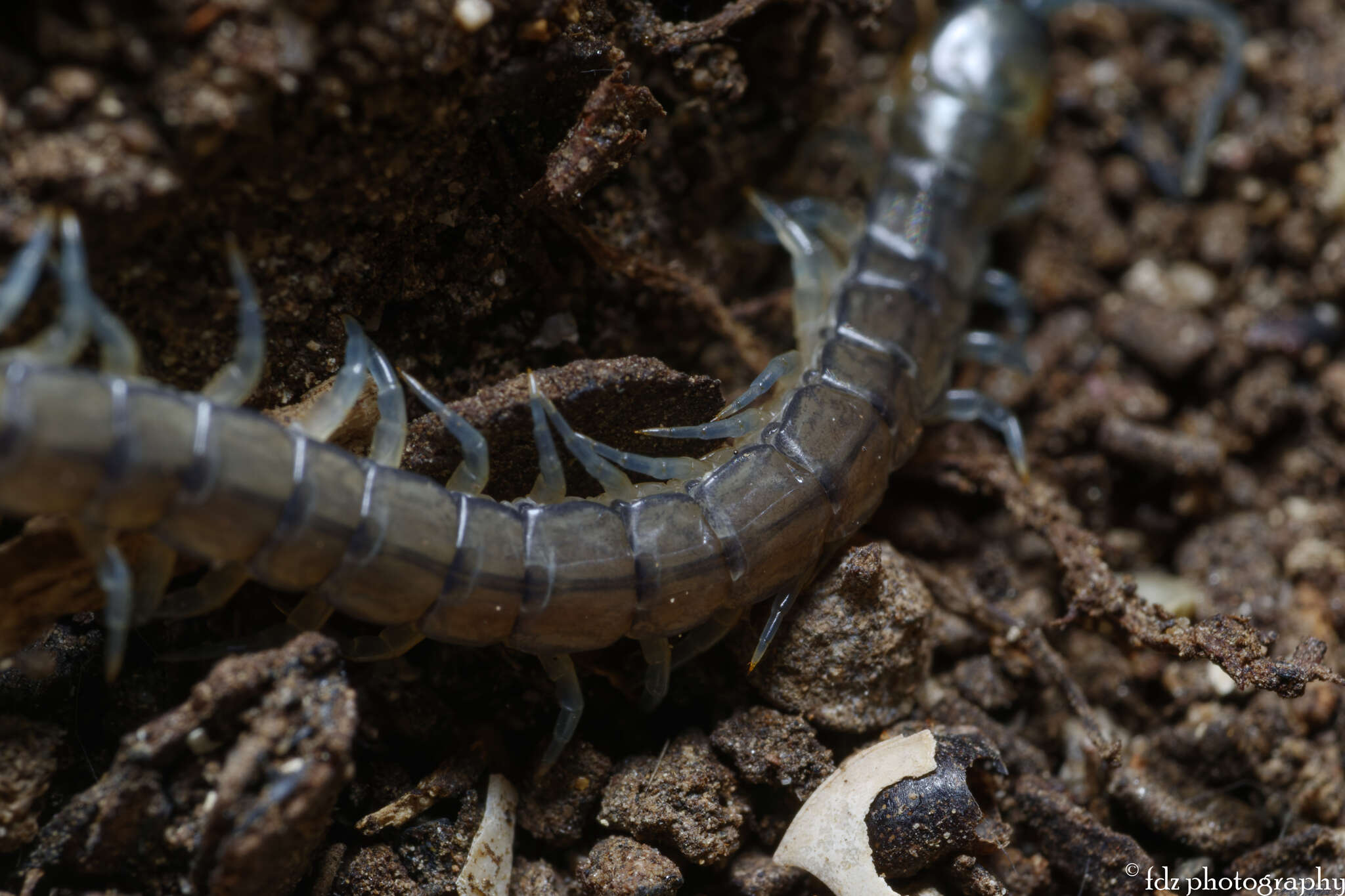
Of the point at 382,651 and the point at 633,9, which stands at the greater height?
the point at 633,9

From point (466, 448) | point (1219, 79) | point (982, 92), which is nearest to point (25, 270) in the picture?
point (466, 448)

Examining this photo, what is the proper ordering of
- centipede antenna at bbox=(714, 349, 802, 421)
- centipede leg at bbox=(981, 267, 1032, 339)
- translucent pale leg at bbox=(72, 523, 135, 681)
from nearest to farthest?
translucent pale leg at bbox=(72, 523, 135, 681) → centipede antenna at bbox=(714, 349, 802, 421) → centipede leg at bbox=(981, 267, 1032, 339)

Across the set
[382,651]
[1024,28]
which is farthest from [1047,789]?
[1024,28]

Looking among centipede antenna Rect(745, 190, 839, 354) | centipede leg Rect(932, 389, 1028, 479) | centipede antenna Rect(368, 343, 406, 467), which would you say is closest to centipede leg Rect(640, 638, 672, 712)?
centipede antenna Rect(368, 343, 406, 467)

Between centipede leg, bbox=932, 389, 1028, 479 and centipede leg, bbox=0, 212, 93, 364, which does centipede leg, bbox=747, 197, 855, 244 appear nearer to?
centipede leg, bbox=932, 389, 1028, 479

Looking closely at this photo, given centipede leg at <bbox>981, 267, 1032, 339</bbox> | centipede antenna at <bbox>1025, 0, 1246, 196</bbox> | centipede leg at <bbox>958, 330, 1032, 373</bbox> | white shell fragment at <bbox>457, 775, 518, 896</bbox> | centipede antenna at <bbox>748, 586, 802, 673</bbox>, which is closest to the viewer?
white shell fragment at <bbox>457, 775, 518, 896</bbox>

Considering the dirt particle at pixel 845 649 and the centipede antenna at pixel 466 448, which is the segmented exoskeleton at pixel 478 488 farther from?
the dirt particle at pixel 845 649

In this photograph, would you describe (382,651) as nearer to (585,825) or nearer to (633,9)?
(585,825)
